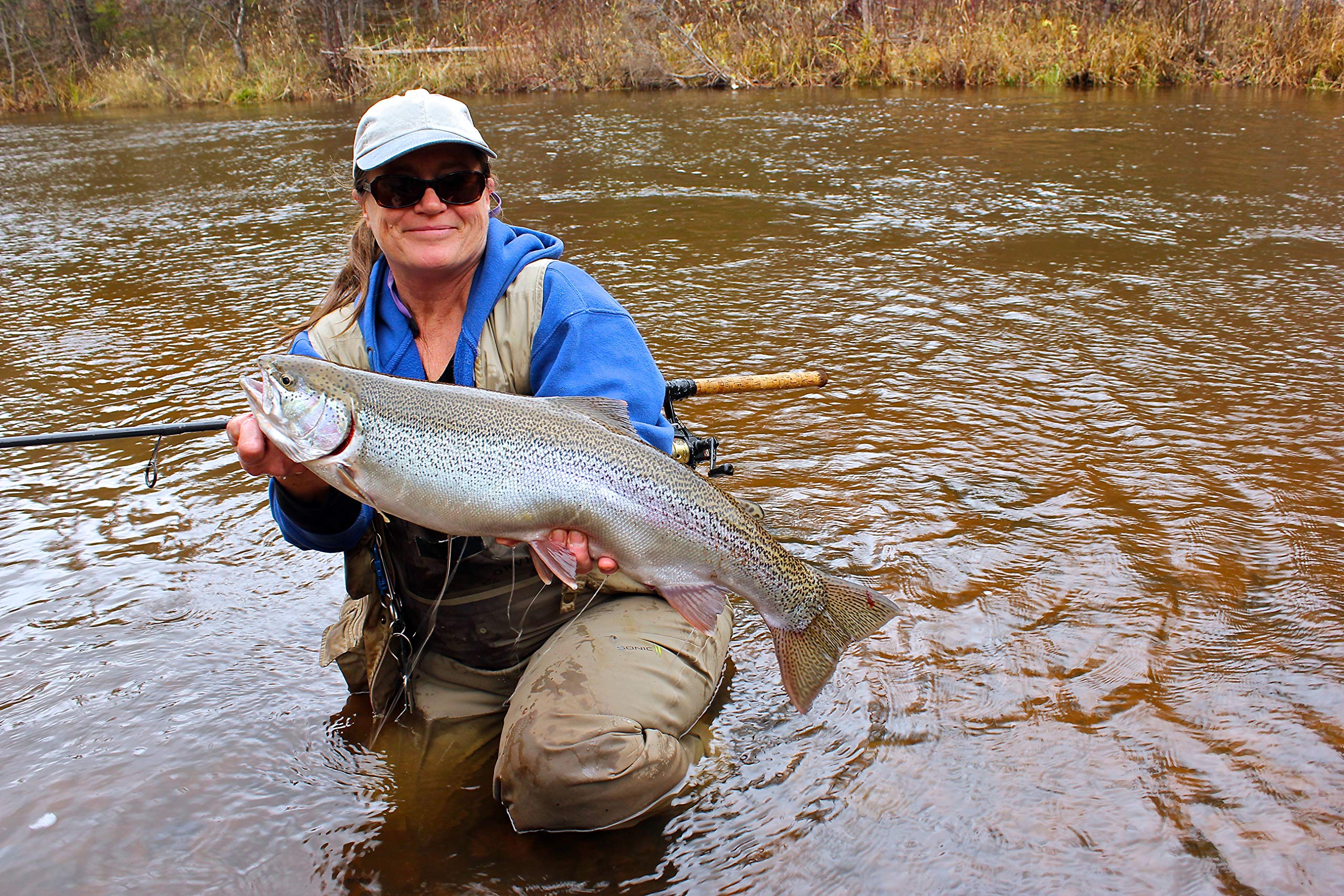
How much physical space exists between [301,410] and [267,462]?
21 cm

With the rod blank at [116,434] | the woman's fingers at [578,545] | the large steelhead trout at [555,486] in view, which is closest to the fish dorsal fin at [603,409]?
the large steelhead trout at [555,486]

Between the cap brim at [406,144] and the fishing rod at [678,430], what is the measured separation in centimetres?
73

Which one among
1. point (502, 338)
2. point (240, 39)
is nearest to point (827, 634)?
point (502, 338)

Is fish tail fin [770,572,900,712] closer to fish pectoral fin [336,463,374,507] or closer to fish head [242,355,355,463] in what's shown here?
fish pectoral fin [336,463,374,507]

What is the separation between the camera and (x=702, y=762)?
2721 millimetres

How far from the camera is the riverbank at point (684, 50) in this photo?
1566cm

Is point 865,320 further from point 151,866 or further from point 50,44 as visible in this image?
point 50,44

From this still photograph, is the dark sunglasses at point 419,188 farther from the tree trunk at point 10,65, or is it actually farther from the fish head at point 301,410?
the tree trunk at point 10,65

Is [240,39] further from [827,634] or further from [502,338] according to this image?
[827,634]

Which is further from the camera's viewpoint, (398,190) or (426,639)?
(426,639)

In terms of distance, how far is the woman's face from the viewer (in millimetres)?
2568

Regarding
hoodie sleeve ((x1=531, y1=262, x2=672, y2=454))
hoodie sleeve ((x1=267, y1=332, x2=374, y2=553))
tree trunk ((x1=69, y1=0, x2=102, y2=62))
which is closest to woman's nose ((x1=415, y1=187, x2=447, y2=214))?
hoodie sleeve ((x1=531, y1=262, x2=672, y2=454))

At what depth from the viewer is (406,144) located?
2.48 metres

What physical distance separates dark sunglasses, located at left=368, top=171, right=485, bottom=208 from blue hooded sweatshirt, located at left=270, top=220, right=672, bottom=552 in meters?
0.19
